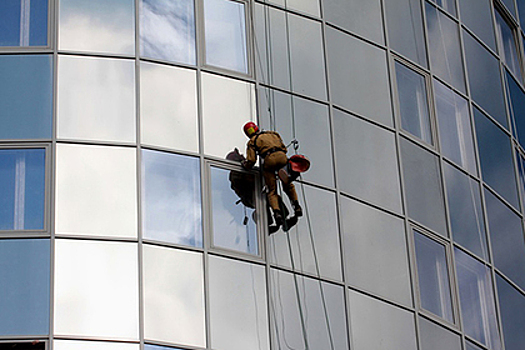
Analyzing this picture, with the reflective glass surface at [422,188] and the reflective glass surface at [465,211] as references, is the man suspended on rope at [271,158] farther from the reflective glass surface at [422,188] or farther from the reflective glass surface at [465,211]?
the reflective glass surface at [465,211]

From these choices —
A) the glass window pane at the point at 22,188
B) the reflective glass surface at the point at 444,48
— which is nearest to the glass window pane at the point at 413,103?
the reflective glass surface at the point at 444,48

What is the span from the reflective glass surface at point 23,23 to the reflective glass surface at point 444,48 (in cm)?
714

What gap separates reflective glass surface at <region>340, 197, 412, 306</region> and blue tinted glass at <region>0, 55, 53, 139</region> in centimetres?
468

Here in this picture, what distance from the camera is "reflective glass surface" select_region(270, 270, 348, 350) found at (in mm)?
18047

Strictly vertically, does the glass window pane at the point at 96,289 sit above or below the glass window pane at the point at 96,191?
below

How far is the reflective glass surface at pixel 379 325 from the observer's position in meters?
18.8

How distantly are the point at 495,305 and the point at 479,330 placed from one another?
2.51 ft

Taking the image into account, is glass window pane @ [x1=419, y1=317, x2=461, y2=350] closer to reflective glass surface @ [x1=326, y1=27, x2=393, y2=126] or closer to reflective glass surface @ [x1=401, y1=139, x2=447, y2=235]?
reflective glass surface @ [x1=401, y1=139, x2=447, y2=235]

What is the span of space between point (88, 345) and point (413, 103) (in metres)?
7.73

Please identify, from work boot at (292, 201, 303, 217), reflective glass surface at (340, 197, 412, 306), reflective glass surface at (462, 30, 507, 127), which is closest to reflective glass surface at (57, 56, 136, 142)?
work boot at (292, 201, 303, 217)

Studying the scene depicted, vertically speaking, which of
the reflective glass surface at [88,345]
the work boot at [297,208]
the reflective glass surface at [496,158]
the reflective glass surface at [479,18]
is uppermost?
the reflective glass surface at [479,18]

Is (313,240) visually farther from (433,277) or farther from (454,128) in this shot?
(454,128)

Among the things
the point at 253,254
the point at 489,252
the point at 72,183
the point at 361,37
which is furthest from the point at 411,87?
the point at 72,183

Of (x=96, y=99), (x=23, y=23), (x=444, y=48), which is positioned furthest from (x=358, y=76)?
(x=23, y=23)
